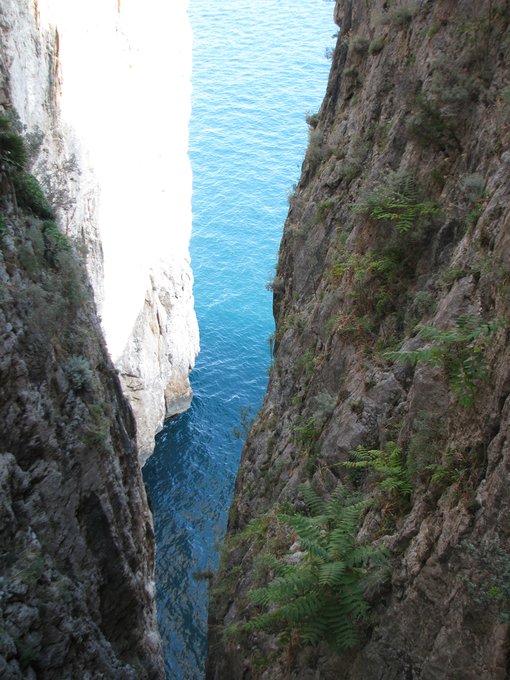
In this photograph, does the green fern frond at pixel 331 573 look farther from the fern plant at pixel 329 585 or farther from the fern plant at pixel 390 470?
the fern plant at pixel 390 470

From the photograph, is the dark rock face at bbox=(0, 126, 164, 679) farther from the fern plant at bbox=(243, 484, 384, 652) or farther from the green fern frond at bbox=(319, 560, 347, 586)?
the green fern frond at bbox=(319, 560, 347, 586)

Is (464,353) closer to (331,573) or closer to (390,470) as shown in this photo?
(390,470)

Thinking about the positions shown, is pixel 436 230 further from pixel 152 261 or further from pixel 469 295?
pixel 152 261

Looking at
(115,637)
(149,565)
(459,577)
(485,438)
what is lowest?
(149,565)

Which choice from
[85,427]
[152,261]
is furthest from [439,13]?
[152,261]

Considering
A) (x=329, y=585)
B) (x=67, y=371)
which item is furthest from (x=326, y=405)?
(x=67, y=371)

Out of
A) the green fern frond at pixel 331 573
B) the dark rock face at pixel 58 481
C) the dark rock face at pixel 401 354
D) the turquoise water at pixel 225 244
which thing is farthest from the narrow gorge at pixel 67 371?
the turquoise water at pixel 225 244
